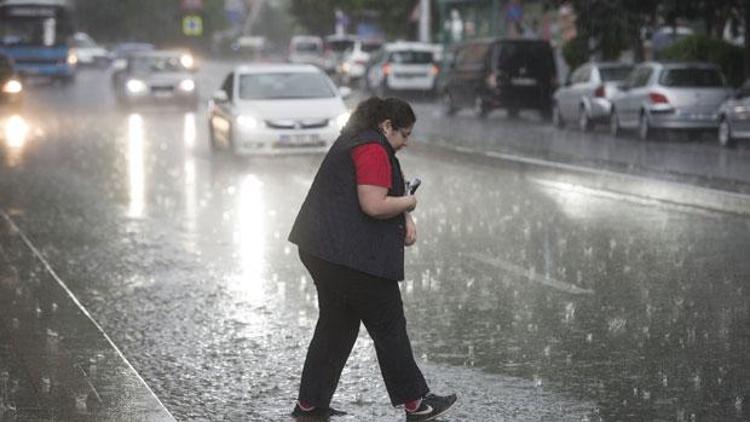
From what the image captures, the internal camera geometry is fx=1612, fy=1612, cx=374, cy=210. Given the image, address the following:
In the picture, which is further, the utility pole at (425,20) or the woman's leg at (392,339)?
the utility pole at (425,20)

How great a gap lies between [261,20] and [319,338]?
165 meters

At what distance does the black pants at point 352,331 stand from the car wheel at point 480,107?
3144 cm

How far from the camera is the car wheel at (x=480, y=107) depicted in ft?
126

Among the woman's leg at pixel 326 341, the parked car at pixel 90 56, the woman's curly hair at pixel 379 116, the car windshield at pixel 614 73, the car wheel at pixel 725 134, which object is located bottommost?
the parked car at pixel 90 56

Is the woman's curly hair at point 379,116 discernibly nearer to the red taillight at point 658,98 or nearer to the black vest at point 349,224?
the black vest at point 349,224

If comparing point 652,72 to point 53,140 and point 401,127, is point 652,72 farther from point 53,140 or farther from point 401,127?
point 401,127

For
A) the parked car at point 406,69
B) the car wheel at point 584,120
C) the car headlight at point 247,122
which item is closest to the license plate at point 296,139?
the car headlight at point 247,122

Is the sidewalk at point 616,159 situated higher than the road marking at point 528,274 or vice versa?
the road marking at point 528,274

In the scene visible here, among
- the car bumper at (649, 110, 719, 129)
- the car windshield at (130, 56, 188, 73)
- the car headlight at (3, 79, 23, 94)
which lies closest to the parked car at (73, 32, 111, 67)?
the car windshield at (130, 56, 188, 73)

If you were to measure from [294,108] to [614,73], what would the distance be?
437 inches

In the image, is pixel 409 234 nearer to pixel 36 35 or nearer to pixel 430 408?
pixel 430 408

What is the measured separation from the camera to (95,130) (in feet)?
105

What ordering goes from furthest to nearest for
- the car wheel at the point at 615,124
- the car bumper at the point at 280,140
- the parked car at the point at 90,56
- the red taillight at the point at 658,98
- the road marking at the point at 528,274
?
1. the parked car at the point at 90,56
2. the car wheel at the point at 615,124
3. the red taillight at the point at 658,98
4. the car bumper at the point at 280,140
5. the road marking at the point at 528,274

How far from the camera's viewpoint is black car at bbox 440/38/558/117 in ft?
124
